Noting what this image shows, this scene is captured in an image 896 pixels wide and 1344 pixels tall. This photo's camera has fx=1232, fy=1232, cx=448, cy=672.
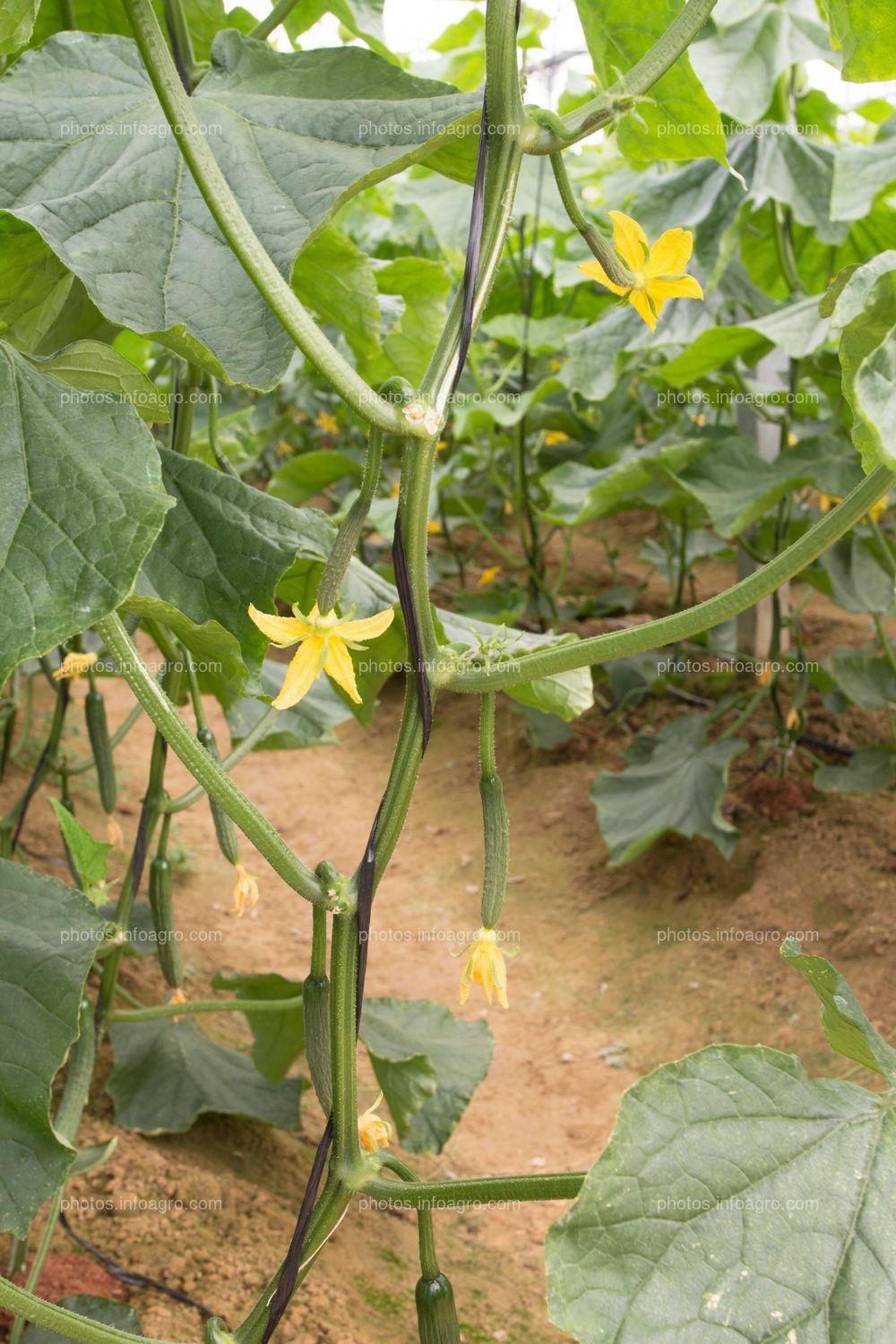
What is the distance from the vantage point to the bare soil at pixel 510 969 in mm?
1606

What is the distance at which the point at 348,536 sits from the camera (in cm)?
84

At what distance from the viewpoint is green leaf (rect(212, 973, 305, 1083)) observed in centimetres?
180

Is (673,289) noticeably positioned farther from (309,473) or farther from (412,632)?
(309,473)

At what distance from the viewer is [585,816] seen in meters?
3.60

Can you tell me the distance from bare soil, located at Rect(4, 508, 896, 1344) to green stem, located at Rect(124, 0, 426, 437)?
1074 mm

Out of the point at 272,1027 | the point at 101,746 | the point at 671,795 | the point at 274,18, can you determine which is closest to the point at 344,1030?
the point at 101,746

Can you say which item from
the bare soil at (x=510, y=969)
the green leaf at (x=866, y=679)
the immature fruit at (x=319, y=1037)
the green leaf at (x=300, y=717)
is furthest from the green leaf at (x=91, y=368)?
the green leaf at (x=866, y=679)

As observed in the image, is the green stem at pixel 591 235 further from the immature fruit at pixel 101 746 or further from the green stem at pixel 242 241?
the immature fruit at pixel 101 746

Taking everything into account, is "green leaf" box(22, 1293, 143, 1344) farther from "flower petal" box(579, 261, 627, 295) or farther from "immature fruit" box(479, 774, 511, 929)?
"flower petal" box(579, 261, 627, 295)

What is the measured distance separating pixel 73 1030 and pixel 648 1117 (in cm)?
56

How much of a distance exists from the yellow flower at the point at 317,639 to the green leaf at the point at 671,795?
2.11 metres

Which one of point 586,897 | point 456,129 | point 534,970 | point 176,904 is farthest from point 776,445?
point 456,129

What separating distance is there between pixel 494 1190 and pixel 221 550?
572mm

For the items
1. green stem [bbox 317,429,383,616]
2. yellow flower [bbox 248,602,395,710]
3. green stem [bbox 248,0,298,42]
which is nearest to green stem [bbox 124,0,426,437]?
green stem [bbox 317,429,383,616]
